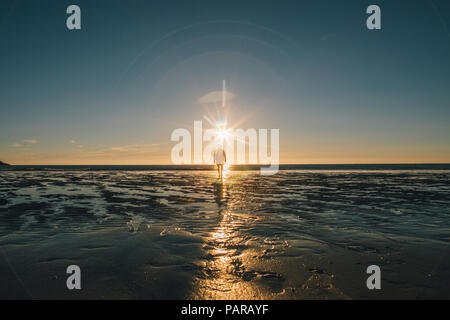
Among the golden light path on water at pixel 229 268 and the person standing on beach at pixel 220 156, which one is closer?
the golden light path on water at pixel 229 268

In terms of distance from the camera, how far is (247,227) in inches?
217

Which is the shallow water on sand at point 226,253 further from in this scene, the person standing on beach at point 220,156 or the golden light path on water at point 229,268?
the person standing on beach at point 220,156

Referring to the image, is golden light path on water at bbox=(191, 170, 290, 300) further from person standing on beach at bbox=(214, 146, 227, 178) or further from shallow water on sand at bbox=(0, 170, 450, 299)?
person standing on beach at bbox=(214, 146, 227, 178)

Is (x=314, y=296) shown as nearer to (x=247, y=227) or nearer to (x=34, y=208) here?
(x=247, y=227)

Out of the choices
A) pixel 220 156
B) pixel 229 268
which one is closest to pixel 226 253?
pixel 229 268

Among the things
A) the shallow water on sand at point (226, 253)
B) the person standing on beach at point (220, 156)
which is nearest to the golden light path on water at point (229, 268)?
the shallow water on sand at point (226, 253)

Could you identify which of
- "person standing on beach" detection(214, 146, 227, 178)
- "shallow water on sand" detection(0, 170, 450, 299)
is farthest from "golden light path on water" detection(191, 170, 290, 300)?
"person standing on beach" detection(214, 146, 227, 178)

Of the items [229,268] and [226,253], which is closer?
[229,268]

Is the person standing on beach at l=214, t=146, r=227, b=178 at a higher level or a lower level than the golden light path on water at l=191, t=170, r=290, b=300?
higher

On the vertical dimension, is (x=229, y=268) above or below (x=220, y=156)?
below

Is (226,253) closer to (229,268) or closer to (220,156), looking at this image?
(229,268)
